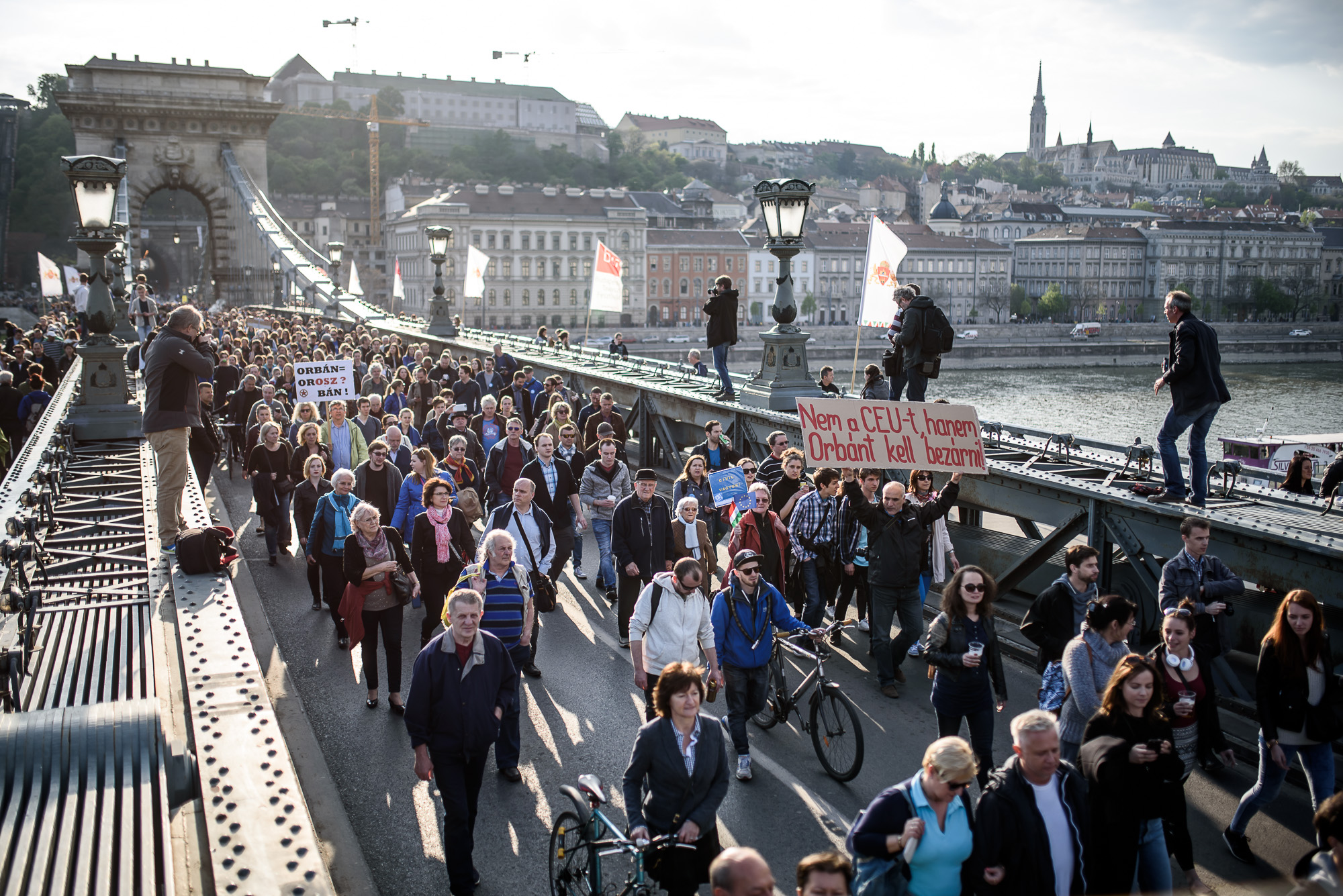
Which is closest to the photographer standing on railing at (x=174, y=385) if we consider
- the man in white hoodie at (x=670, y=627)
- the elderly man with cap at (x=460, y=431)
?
the man in white hoodie at (x=670, y=627)

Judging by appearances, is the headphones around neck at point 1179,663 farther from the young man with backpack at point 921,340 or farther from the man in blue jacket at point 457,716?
the young man with backpack at point 921,340

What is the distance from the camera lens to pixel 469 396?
648 inches

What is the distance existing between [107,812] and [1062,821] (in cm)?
332

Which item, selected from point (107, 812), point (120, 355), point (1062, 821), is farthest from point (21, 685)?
point (120, 355)

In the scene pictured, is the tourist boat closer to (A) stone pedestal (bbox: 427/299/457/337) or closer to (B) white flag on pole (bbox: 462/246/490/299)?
(B) white flag on pole (bbox: 462/246/490/299)

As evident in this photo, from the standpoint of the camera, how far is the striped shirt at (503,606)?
22.8 ft

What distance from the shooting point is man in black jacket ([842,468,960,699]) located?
26.8 feet

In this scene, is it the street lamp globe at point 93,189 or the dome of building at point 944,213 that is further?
the dome of building at point 944,213

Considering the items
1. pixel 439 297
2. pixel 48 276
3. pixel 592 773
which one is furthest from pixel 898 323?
pixel 48 276

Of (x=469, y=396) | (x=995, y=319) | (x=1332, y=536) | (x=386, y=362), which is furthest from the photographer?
(x=995, y=319)

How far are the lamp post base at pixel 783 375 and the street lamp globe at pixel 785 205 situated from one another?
1.10 metres

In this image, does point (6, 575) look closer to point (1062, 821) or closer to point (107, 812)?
point (107, 812)

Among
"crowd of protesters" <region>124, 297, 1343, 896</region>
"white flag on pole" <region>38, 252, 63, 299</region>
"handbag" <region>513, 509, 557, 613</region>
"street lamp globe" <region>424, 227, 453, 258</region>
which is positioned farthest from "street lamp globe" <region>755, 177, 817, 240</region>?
"white flag on pole" <region>38, 252, 63, 299</region>

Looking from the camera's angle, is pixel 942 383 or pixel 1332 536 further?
pixel 942 383
